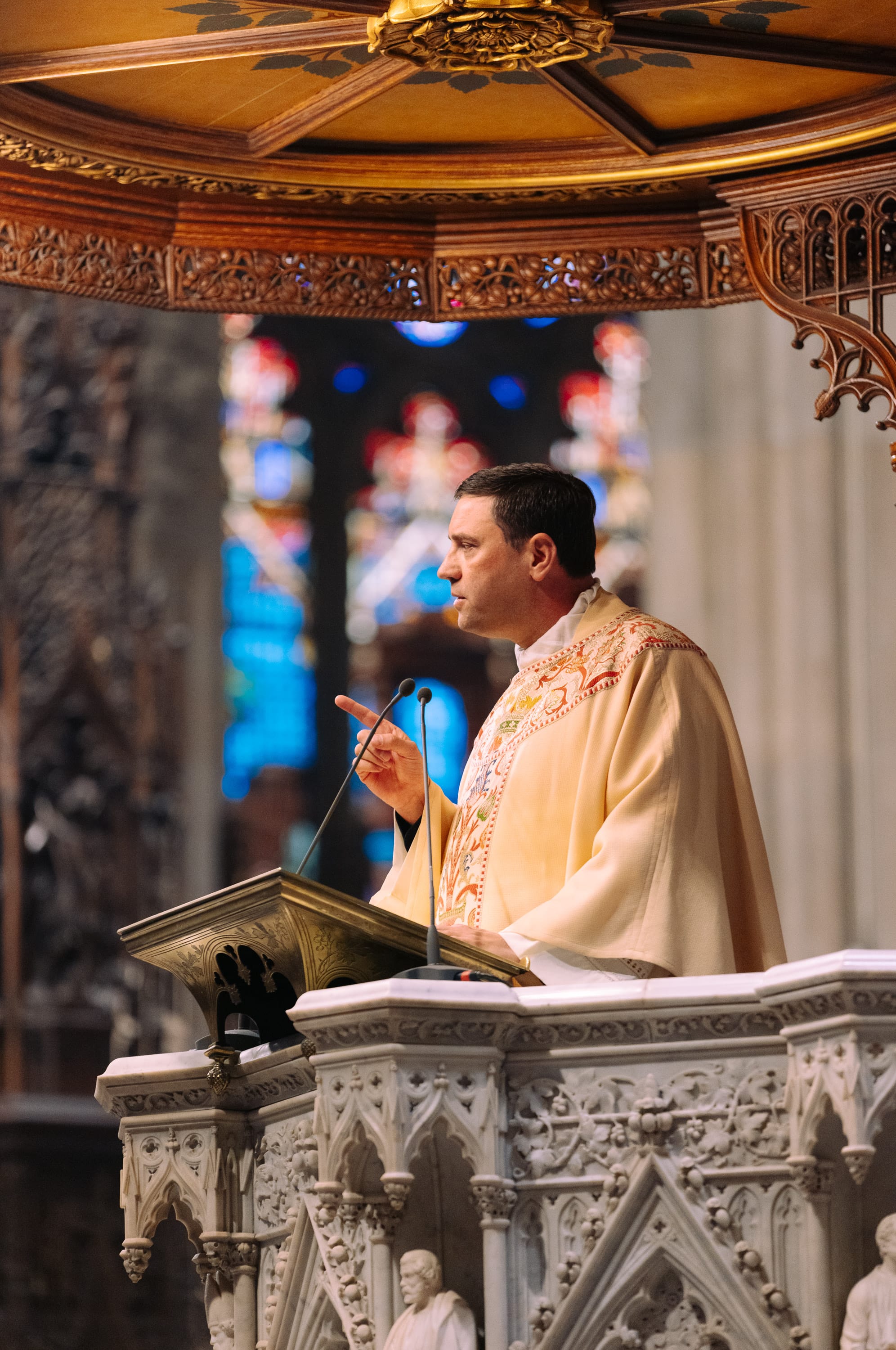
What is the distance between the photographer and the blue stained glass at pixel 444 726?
1630 cm

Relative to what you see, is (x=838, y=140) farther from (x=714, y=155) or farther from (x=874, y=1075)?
(x=874, y=1075)

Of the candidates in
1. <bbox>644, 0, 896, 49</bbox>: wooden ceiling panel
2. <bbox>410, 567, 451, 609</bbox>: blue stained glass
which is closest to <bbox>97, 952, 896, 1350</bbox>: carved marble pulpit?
<bbox>644, 0, 896, 49</bbox>: wooden ceiling panel

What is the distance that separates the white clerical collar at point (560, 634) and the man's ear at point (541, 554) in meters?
0.12

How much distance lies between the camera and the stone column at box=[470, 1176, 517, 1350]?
160 inches

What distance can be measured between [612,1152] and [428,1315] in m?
0.39

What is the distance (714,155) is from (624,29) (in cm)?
67

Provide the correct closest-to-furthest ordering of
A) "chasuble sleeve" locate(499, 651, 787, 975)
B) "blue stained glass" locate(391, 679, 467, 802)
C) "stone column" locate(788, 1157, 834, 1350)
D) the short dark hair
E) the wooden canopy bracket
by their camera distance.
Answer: "stone column" locate(788, 1157, 834, 1350)
"chasuble sleeve" locate(499, 651, 787, 975)
the short dark hair
the wooden canopy bracket
"blue stained glass" locate(391, 679, 467, 802)

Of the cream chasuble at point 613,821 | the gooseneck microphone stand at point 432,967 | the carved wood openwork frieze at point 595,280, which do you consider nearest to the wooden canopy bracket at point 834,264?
the carved wood openwork frieze at point 595,280

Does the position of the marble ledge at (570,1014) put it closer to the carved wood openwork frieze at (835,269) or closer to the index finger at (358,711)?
the index finger at (358,711)

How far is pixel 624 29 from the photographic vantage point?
209 inches

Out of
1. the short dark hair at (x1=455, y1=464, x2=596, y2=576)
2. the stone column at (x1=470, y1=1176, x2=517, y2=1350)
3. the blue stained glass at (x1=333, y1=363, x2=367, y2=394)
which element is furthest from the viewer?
the blue stained glass at (x1=333, y1=363, x2=367, y2=394)

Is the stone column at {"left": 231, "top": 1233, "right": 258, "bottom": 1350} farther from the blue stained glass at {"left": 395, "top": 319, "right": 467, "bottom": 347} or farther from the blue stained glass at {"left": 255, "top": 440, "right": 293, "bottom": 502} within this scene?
the blue stained glass at {"left": 395, "top": 319, "right": 467, "bottom": 347}

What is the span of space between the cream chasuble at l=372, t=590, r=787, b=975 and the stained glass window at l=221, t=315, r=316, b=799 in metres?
10.3

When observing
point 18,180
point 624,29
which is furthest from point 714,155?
point 18,180
